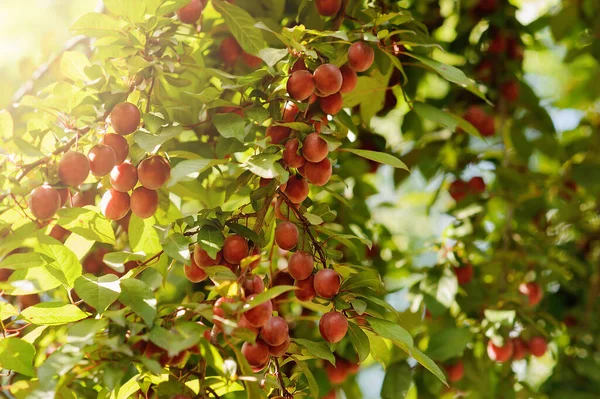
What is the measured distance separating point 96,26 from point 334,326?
0.55 m

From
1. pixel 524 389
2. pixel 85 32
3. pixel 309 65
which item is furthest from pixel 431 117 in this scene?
pixel 524 389

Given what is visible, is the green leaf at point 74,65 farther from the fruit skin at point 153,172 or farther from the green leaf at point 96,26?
the fruit skin at point 153,172

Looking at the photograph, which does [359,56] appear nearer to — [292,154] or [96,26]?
[292,154]

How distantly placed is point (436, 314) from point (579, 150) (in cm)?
A: 101

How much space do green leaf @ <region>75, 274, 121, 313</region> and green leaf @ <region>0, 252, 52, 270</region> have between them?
0.10m

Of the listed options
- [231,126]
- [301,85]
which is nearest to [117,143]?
[231,126]

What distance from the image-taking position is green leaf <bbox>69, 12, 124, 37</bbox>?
0.96 meters

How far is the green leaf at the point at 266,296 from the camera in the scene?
2.35ft

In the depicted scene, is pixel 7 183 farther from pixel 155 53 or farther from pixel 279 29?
pixel 279 29

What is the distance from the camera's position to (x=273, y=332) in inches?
31.6

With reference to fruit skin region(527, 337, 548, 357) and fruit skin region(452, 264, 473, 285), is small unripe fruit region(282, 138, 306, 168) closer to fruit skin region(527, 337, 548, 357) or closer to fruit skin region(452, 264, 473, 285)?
fruit skin region(452, 264, 473, 285)

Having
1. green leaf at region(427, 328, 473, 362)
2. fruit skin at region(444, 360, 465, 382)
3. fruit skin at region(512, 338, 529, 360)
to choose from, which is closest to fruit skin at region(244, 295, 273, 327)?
green leaf at region(427, 328, 473, 362)

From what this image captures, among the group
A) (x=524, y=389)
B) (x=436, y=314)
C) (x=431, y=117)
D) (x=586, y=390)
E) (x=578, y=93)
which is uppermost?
(x=431, y=117)

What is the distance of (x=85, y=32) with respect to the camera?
97 cm
